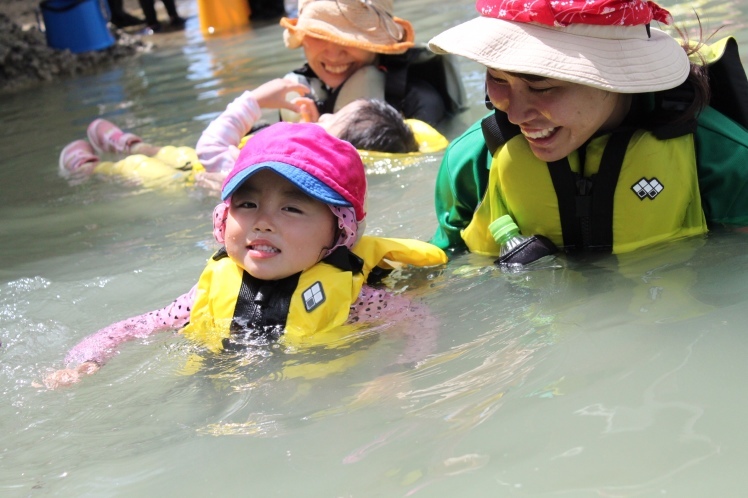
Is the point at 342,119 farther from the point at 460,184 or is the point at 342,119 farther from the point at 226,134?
the point at 460,184

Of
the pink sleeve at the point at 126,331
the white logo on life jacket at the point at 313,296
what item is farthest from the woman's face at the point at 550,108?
the pink sleeve at the point at 126,331

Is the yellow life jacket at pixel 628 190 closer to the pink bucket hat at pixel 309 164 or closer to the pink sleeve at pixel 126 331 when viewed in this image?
the pink bucket hat at pixel 309 164

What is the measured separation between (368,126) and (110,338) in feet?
7.22

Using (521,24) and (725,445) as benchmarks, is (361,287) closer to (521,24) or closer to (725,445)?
(521,24)

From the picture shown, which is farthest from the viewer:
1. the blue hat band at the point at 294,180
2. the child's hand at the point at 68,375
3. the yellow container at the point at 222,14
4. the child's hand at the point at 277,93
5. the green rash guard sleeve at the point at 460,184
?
the yellow container at the point at 222,14

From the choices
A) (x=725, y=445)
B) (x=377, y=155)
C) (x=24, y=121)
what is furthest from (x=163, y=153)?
(x=725, y=445)

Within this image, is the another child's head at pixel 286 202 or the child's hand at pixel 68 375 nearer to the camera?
the child's hand at pixel 68 375

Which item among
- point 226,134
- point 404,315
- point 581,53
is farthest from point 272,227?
point 226,134

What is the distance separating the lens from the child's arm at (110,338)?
2.80 metres

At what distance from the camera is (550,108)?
278 centimetres

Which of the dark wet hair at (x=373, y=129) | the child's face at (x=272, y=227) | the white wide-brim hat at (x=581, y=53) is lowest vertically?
the dark wet hair at (x=373, y=129)

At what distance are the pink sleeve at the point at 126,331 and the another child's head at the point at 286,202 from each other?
0.93 feet

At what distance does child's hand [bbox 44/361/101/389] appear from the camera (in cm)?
275

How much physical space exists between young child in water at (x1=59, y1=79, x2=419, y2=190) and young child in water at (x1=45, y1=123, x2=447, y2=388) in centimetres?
164
